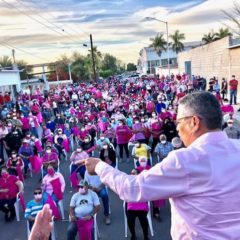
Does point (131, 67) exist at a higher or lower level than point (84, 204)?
higher

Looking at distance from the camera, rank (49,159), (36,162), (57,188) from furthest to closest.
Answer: (36,162) < (49,159) < (57,188)

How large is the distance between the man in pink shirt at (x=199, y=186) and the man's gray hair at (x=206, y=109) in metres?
0.06

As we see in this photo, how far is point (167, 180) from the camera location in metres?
1.72

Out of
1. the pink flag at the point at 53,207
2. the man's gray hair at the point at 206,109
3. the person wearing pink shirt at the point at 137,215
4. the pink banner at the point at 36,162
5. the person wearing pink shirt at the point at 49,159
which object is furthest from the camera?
the pink banner at the point at 36,162

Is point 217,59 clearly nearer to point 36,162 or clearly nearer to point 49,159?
point 36,162

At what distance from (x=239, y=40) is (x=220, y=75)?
5.45 metres

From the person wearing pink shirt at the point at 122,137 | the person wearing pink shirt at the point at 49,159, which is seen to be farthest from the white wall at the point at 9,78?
the person wearing pink shirt at the point at 49,159

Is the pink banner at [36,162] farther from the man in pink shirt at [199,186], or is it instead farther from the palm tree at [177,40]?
the palm tree at [177,40]

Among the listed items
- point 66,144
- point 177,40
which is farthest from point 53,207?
point 177,40

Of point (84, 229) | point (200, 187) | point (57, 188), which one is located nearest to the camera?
point (200, 187)

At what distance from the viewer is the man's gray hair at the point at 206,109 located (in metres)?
1.88

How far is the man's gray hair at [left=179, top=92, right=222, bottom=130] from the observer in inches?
73.8

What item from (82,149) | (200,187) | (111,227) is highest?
(200,187)

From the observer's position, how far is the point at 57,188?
8.78m
